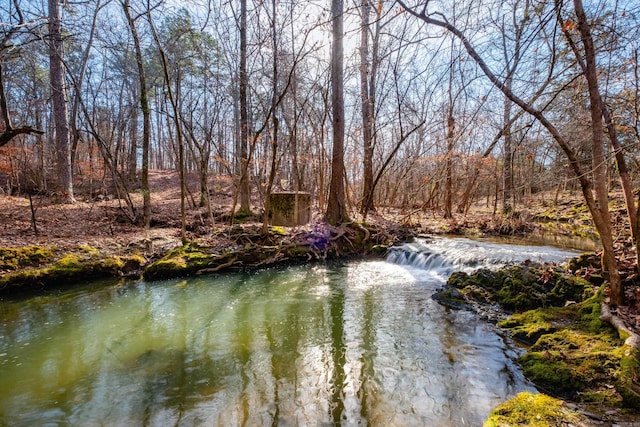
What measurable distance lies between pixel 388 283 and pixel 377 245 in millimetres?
2717

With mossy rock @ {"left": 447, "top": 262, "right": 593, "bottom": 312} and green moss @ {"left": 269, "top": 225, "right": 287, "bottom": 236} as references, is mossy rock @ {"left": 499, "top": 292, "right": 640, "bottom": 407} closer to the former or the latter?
mossy rock @ {"left": 447, "top": 262, "right": 593, "bottom": 312}

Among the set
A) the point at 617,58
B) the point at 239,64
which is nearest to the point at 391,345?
the point at 617,58

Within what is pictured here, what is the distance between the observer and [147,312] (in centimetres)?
541

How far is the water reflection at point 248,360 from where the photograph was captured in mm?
2955

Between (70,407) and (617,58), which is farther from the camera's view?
(617,58)

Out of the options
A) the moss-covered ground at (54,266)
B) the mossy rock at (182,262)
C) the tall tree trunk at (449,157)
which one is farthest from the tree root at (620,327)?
the moss-covered ground at (54,266)

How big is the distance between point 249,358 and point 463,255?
227 inches

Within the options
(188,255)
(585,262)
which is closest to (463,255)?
(585,262)

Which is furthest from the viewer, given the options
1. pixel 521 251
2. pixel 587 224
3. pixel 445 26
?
pixel 587 224

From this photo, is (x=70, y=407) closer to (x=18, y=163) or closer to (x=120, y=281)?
(x=120, y=281)

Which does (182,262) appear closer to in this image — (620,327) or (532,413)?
(532,413)

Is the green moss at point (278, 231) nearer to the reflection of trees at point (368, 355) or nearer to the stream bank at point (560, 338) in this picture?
the reflection of trees at point (368, 355)

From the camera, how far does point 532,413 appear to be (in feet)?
8.50

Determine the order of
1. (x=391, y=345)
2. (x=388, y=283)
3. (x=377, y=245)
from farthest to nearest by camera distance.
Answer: (x=377, y=245) < (x=388, y=283) < (x=391, y=345)
